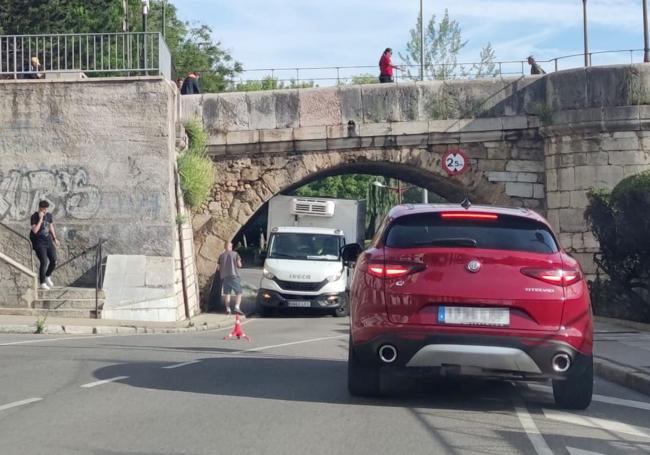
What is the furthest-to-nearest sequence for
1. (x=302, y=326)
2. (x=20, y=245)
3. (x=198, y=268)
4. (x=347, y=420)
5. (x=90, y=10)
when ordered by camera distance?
(x=90, y=10) < (x=198, y=268) < (x=20, y=245) < (x=302, y=326) < (x=347, y=420)

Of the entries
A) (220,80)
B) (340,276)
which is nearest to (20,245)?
(340,276)

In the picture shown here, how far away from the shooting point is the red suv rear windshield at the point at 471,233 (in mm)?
8039

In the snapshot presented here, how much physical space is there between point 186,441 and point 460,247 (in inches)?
108

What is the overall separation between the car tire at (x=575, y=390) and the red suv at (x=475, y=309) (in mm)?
38

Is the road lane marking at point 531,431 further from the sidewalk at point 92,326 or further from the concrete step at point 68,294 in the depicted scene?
the concrete step at point 68,294

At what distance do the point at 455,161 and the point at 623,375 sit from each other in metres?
15.1

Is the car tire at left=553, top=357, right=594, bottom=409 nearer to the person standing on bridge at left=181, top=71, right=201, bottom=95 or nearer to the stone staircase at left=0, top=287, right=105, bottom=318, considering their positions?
the stone staircase at left=0, top=287, right=105, bottom=318

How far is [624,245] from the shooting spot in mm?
18031

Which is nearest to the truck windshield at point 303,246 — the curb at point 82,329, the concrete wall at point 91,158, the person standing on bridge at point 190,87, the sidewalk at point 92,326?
the concrete wall at point 91,158

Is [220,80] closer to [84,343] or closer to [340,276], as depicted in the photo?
[340,276]

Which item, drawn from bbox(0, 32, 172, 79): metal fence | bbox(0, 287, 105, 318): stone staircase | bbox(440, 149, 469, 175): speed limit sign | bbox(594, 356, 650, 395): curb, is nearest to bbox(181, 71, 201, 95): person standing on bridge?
bbox(0, 32, 172, 79): metal fence

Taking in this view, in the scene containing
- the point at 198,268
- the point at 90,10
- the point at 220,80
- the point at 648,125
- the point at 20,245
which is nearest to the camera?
the point at 20,245

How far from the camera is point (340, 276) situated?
24.0m

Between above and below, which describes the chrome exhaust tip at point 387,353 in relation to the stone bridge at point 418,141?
below
